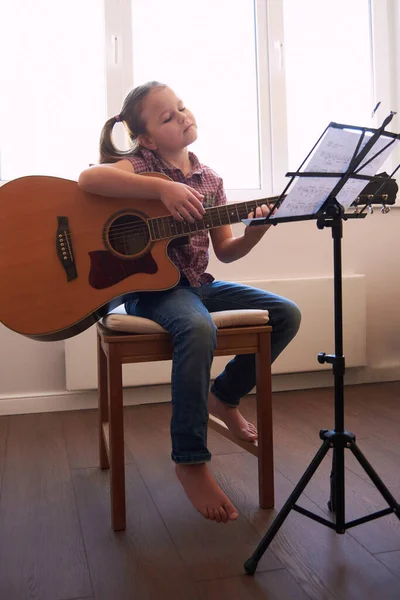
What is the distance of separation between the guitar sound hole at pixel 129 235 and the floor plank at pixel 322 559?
64 centimetres

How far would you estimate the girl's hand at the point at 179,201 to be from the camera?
4.62 ft

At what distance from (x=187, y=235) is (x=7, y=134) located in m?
1.35

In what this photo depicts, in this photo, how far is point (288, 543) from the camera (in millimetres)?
1255

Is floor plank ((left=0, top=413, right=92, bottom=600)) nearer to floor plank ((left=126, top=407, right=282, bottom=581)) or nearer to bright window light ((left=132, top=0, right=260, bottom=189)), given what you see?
floor plank ((left=126, top=407, right=282, bottom=581))

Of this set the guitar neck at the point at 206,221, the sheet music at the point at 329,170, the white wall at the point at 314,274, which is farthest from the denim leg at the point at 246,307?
the white wall at the point at 314,274

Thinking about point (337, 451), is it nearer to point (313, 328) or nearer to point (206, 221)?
point (206, 221)

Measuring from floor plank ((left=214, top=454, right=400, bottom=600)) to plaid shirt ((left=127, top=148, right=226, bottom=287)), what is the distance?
0.57 m

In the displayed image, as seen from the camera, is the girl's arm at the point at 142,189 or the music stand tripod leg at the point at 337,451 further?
the girl's arm at the point at 142,189

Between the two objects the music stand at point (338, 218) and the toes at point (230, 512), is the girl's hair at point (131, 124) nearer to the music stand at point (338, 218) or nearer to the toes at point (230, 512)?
the music stand at point (338, 218)

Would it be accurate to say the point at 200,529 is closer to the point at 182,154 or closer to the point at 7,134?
the point at 182,154

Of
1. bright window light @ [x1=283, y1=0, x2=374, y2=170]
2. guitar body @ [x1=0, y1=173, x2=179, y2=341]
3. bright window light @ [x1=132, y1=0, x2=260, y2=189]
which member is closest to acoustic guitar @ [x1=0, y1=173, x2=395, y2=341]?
guitar body @ [x1=0, y1=173, x2=179, y2=341]

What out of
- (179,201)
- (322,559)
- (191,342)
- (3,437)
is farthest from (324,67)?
(322,559)

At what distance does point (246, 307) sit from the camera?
1612 mm

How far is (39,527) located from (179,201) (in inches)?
30.7
